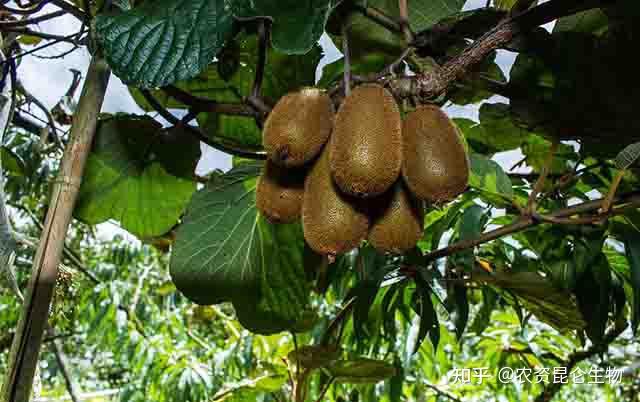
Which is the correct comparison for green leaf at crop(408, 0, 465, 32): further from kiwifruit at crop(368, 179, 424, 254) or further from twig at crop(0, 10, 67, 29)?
twig at crop(0, 10, 67, 29)

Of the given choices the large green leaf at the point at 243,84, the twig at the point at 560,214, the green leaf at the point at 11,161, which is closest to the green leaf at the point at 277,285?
the large green leaf at the point at 243,84

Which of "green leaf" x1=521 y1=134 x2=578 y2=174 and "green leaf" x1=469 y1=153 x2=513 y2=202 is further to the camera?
"green leaf" x1=521 y1=134 x2=578 y2=174

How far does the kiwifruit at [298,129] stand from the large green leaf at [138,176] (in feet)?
1.23

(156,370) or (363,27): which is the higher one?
(363,27)

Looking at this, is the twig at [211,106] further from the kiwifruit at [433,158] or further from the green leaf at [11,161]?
the green leaf at [11,161]

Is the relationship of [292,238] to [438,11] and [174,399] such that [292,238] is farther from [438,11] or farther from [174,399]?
[174,399]

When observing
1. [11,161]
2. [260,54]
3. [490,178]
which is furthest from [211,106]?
[11,161]

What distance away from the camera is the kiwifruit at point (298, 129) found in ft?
1.93

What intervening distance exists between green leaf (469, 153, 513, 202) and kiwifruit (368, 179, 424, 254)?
0.39 m

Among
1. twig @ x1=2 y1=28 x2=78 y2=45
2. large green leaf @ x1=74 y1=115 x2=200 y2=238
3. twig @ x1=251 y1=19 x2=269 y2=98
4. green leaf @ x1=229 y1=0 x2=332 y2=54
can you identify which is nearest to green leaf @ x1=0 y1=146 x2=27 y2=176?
twig @ x1=2 y1=28 x2=78 y2=45

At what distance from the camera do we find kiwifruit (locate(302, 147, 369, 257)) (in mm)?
578

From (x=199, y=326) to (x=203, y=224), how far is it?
4591 mm

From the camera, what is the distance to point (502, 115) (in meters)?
0.98

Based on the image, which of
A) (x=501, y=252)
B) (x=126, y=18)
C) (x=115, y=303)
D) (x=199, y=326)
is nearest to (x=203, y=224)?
(x=126, y=18)
